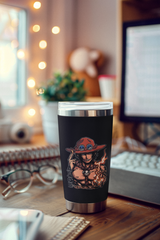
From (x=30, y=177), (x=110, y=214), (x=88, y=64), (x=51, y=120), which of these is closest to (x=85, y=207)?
(x=110, y=214)

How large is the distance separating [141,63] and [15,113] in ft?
2.35

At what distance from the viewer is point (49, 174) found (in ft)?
1.53

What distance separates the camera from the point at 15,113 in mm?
1271

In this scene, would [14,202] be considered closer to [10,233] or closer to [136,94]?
[10,233]

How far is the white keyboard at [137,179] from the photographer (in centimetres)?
34

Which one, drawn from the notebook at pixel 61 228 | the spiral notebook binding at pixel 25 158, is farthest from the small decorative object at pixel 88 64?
the notebook at pixel 61 228

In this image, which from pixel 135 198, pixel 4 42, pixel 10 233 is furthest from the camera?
pixel 4 42

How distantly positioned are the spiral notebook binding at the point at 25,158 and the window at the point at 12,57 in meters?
0.83

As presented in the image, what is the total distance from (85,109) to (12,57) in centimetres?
112

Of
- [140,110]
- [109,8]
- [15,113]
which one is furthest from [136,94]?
[15,113]

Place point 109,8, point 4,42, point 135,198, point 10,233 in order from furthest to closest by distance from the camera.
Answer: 1. point 4,42
2. point 109,8
3. point 135,198
4. point 10,233

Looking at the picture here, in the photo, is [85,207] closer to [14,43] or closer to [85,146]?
[85,146]

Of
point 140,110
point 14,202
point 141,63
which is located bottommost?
point 14,202

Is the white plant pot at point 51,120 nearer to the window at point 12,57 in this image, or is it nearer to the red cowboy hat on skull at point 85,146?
the window at point 12,57
